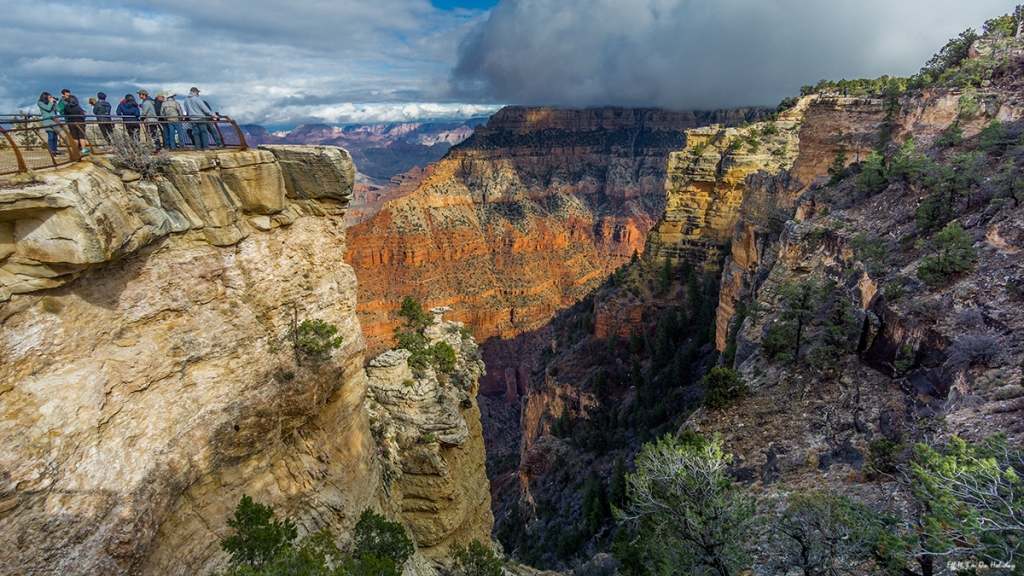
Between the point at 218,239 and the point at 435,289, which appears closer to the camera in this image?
the point at 218,239

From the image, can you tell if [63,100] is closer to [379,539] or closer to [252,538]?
[252,538]

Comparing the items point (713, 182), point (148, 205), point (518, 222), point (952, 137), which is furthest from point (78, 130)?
point (518, 222)

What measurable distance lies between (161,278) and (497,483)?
4977 centimetres

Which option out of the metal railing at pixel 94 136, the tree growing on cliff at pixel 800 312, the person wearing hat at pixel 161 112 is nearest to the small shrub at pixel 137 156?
the metal railing at pixel 94 136

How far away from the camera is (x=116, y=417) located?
32.8ft

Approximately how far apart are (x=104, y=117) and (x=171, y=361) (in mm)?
5256

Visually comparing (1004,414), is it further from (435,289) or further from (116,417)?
(435,289)

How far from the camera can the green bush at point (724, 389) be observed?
21234mm

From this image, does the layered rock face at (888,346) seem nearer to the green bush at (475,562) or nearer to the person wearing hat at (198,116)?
the green bush at (475,562)

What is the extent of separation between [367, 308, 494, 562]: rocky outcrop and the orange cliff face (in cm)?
7065

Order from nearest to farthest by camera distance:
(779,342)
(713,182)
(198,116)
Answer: (198,116) → (779,342) → (713,182)

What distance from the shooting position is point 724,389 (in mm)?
21297

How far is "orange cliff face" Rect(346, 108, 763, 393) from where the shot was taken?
10319 centimetres

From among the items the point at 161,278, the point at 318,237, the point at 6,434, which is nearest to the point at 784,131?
the point at 318,237
